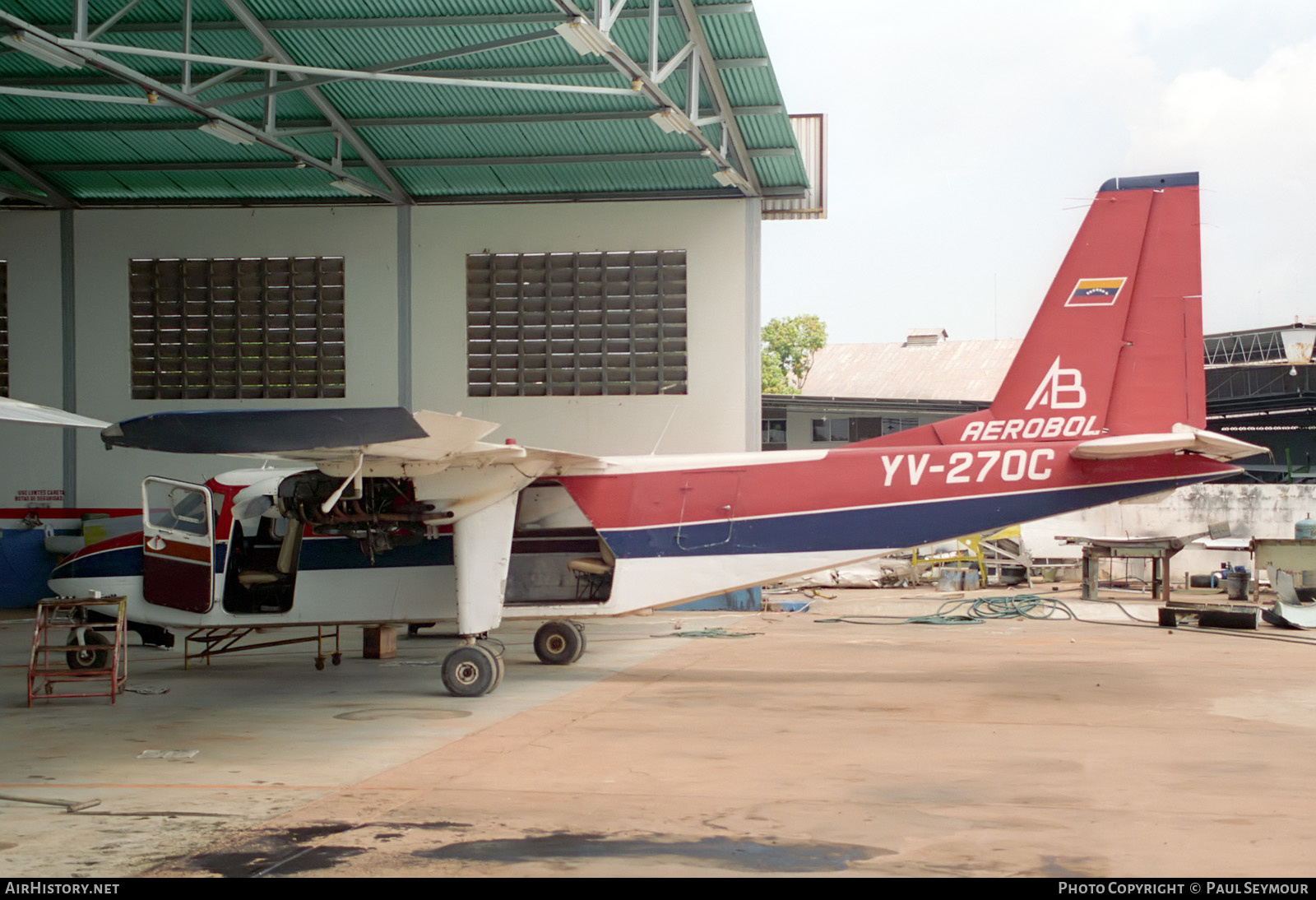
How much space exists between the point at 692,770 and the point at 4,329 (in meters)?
19.8

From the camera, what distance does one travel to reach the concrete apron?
529cm

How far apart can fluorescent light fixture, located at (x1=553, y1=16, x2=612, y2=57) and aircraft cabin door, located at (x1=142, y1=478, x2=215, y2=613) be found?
6.31 m

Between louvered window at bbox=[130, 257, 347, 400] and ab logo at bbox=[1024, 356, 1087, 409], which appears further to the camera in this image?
louvered window at bbox=[130, 257, 347, 400]

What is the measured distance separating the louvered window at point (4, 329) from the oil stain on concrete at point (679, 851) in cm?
1987

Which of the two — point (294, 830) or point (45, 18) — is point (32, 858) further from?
point (45, 18)

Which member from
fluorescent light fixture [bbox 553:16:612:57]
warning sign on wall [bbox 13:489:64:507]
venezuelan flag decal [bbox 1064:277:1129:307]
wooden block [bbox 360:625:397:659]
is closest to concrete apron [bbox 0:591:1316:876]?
wooden block [bbox 360:625:397:659]

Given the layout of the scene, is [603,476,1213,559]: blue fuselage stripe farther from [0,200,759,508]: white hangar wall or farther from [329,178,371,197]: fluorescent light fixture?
[329,178,371,197]: fluorescent light fixture

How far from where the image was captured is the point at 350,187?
19.0m

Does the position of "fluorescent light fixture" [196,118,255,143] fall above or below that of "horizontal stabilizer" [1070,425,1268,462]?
above

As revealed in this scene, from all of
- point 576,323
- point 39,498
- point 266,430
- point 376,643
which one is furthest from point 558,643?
point 39,498

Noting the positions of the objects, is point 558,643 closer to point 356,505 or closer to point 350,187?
point 356,505

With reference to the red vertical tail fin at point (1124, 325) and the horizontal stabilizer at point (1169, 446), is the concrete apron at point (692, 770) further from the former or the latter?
the red vertical tail fin at point (1124, 325)

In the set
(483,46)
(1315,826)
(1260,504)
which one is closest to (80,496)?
(483,46)

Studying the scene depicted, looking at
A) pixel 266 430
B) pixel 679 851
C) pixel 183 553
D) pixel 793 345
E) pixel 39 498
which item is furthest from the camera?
pixel 793 345
